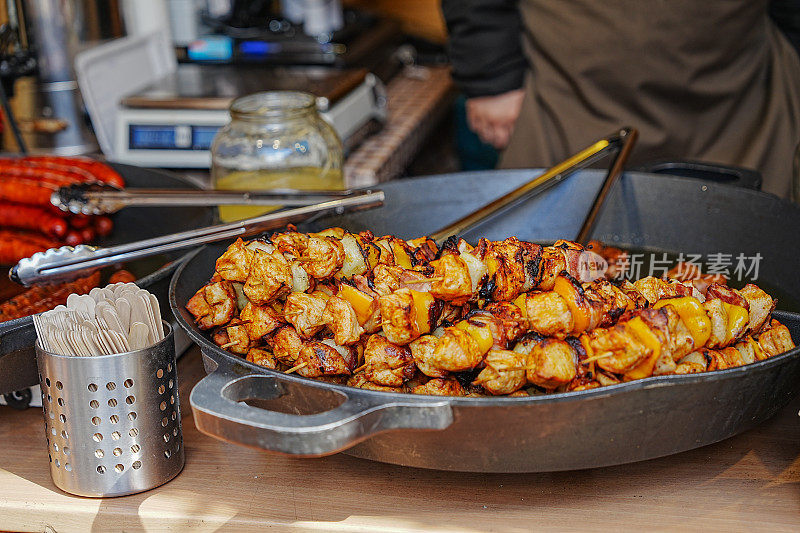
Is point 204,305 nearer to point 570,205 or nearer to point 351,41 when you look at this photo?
point 570,205

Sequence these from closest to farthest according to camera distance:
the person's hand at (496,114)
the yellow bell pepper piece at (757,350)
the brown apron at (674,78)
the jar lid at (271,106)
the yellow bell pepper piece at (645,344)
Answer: the yellow bell pepper piece at (645,344), the yellow bell pepper piece at (757,350), the jar lid at (271,106), the brown apron at (674,78), the person's hand at (496,114)

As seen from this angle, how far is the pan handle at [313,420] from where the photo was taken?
0.77m

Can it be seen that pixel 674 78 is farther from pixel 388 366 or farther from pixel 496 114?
pixel 388 366

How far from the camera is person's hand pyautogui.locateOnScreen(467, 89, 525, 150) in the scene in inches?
95.8

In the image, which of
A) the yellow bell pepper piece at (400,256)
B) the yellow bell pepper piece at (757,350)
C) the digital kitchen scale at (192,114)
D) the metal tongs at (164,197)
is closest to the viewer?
the yellow bell pepper piece at (757,350)

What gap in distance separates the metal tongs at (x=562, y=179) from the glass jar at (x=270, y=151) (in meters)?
0.33

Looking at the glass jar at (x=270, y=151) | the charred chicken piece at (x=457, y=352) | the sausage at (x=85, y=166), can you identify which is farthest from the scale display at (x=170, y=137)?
the charred chicken piece at (x=457, y=352)

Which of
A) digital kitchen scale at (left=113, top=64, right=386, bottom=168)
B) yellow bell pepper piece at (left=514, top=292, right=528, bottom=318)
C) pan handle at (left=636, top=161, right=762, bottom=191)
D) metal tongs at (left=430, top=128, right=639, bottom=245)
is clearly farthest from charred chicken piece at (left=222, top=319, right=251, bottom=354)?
digital kitchen scale at (left=113, top=64, right=386, bottom=168)

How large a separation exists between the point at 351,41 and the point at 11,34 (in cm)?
127

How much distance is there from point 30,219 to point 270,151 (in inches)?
18.9

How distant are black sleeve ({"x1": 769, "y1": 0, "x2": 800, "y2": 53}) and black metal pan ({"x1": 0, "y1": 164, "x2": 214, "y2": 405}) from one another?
1628 mm

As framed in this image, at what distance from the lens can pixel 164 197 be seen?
139 cm

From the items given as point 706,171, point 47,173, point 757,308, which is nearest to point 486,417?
point 757,308

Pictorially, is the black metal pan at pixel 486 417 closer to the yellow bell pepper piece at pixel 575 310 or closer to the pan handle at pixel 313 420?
the pan handle at pixel 313 420
